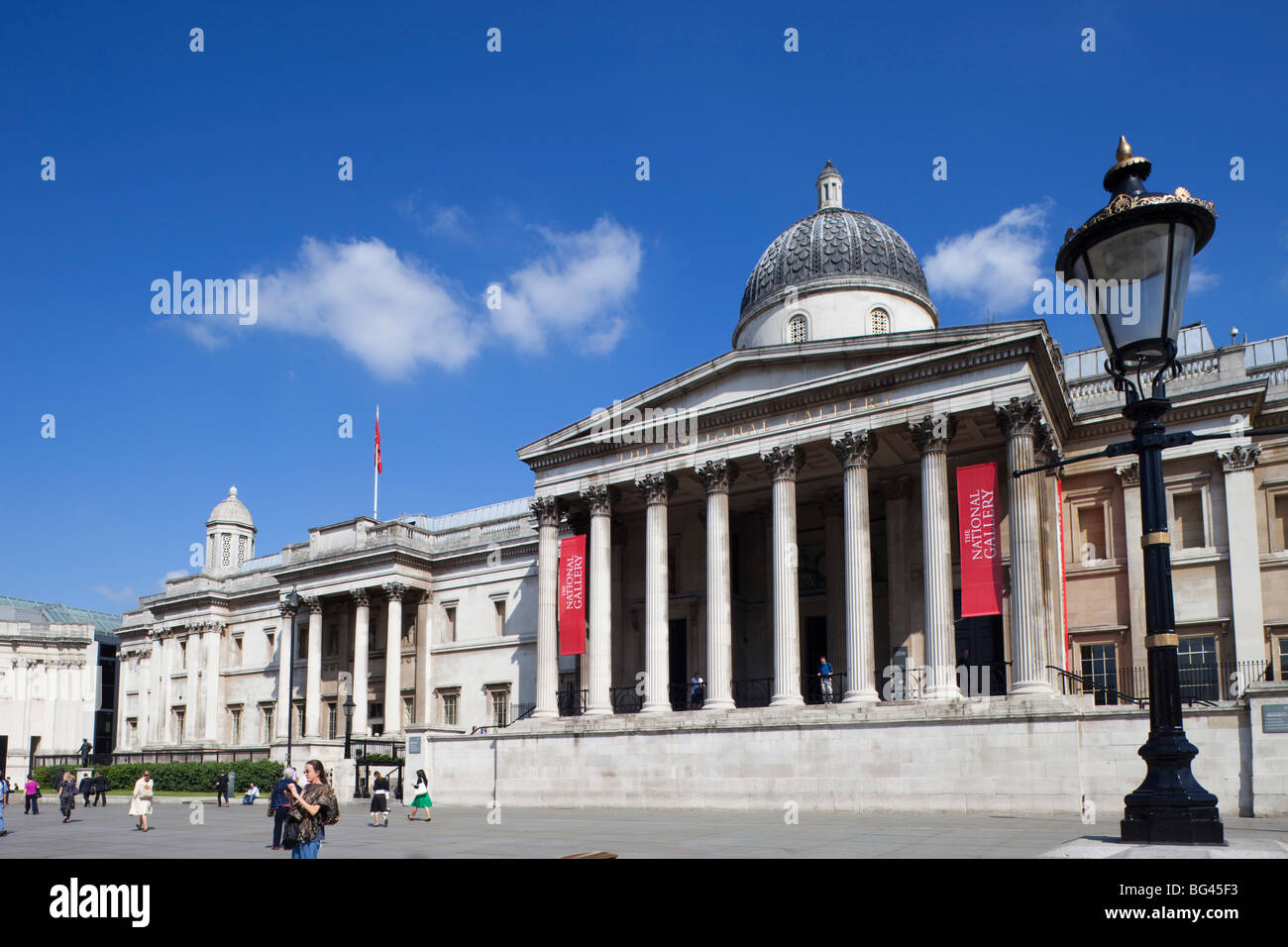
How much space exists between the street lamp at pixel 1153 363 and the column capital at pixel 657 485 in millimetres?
29321

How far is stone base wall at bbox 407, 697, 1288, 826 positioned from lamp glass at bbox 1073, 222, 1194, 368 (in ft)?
67.7

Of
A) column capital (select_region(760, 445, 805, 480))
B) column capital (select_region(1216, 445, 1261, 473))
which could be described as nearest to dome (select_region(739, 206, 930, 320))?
column capital (select_region(760, 445, 805, 480))

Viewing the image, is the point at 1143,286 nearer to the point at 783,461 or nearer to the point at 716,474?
the point at 783,461

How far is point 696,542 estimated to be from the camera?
1671 inches

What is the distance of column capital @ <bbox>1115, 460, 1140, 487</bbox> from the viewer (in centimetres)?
3650

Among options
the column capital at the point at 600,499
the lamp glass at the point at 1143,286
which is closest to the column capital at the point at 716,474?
the column capital at the point at 600,499

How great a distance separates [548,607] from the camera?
4022 cm

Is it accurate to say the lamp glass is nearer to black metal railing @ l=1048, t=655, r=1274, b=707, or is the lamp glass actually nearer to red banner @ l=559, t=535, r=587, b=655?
black metal railing @ l=1048, t=655, r=1274, b=707

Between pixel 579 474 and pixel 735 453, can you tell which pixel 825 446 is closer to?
pixel 735 453

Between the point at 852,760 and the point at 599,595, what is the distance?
1166 centimetres

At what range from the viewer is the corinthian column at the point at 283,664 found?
5753cm
